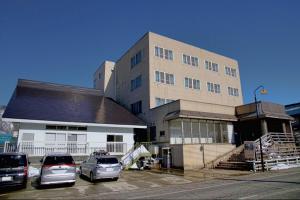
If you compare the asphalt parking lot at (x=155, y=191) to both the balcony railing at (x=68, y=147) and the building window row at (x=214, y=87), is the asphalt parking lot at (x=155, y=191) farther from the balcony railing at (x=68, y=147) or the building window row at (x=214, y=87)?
the building window row at (x=214, y=87)

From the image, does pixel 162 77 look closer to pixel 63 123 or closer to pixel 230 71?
pixel 63 123

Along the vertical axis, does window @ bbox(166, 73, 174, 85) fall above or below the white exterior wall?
above

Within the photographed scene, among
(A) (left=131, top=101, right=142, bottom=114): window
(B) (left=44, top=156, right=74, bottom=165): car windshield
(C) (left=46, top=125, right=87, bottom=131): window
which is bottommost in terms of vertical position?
(B) (left=44, top=156, right=74, bottom=165): car windshield

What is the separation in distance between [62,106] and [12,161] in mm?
12844

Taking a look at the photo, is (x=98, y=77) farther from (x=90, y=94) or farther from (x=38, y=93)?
(x=38, y=93)

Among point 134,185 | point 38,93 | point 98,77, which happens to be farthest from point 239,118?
point 98,77

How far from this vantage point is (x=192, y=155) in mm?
21422

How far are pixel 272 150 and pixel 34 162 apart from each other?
22697 millimetres

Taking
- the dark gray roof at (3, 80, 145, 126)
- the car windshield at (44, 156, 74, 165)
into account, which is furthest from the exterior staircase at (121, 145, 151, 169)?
the car windshield at (44, 156, 74, 165)

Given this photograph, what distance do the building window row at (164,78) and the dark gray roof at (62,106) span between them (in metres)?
6.39

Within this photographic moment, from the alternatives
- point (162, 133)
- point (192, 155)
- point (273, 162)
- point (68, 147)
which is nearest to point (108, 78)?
point (162, 133)

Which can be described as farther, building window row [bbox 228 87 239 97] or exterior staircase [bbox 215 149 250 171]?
building window row [bbox 228 87 239 97]

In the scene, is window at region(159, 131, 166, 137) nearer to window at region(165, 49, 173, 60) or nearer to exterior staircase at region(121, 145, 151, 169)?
exterior staircase at region(121, 145, 151, 169)

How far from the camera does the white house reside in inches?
782
